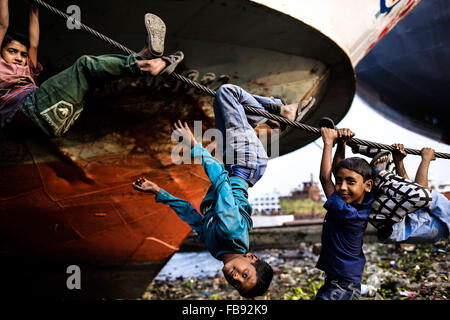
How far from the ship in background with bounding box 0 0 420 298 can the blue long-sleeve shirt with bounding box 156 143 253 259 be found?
3.16 ft

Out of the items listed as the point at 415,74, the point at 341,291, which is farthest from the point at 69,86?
the point at 415,74

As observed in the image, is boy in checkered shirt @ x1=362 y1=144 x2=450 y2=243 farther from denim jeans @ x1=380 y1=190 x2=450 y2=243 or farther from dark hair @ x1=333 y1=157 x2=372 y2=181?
dark hair @ x1=333 y1=157 x2=372 y2=181

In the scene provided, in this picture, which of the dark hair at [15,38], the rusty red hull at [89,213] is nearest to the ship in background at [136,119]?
the rusty red hull at [89,213]

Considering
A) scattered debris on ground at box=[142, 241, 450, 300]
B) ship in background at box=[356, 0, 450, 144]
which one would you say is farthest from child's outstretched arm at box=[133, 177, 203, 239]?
ship in background at box=[356, 0, 450, 144]

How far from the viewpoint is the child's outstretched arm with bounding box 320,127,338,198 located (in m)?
2.16

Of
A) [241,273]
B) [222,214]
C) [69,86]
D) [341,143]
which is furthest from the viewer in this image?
[341,143]

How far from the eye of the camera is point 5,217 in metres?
3.65

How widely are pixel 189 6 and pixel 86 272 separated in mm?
3095

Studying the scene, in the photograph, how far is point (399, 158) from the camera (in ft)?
7.80

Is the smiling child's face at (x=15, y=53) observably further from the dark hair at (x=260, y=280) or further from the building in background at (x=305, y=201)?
the building in background at (x=305, y=201)

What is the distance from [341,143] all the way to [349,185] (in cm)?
30

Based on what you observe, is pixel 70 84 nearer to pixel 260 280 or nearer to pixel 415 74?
pixel 260 280

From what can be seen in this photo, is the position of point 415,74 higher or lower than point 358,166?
higher

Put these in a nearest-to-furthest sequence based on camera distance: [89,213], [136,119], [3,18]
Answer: [3,18], [136,119], [89,213]
